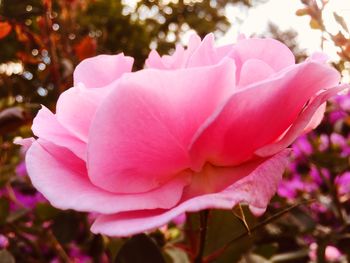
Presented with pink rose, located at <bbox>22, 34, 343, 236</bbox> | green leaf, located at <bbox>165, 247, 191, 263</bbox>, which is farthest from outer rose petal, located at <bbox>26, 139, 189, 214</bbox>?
green leaf, located at <bbox>165, 247, 191, 263</bbox>

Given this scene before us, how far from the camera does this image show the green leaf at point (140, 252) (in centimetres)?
44

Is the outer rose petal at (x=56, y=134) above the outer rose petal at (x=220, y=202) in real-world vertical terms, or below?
above

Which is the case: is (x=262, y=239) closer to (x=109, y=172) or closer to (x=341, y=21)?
(x=341, y=21)

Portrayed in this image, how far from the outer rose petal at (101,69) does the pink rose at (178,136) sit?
6 centimetres

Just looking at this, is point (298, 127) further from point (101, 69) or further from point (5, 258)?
point (5, 258)

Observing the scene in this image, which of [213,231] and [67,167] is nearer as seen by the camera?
[67,167]

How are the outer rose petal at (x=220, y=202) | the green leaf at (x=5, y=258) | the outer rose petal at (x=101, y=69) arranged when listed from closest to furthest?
the outer rose petal at (x=220, y=202) → the outer rose petal at (x=101, y=69) → the green leaf at (x=5, y=258)

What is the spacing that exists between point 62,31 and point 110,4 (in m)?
2.69

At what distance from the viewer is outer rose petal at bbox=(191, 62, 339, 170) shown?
0.30 m

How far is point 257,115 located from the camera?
0.31m

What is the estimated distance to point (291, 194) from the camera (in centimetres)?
124

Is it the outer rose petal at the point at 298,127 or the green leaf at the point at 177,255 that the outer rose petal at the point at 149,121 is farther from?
the green leaf at the point at 177,255

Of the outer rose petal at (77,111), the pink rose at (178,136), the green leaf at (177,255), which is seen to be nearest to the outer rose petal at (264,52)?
the pink rose at (178,136)

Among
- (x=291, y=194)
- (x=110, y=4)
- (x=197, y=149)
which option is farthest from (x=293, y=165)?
(x=110, y=4)
